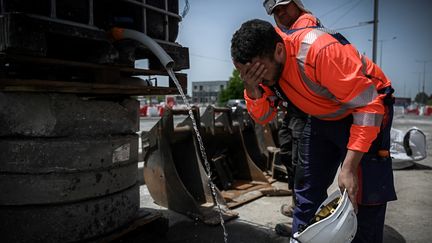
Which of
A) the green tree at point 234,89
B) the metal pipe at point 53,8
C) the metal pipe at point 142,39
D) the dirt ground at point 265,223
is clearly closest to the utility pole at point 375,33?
the dirt ground at point 265,223

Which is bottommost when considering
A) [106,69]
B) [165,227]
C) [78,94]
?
[165,227]

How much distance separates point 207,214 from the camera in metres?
3.61

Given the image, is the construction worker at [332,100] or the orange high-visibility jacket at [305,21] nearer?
the construction worker at [332,100]

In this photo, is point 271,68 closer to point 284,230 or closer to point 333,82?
point 333,82

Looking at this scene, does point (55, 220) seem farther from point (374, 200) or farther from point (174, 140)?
point (374, 200)

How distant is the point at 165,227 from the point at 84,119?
1.31 m

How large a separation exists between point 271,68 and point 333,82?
329 mm

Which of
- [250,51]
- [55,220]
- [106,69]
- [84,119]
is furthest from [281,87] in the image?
[55,220]

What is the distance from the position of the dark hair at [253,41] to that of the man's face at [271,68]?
26 mm

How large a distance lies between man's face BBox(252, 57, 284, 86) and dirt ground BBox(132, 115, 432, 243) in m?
1.79

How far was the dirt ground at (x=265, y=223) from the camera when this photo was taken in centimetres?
320

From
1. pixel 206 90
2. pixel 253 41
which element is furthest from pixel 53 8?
pixel 206 90

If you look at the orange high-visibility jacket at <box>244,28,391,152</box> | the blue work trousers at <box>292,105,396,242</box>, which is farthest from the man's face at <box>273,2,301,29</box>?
the orange high-visibility jacket at <box>244,28,391,152</box>

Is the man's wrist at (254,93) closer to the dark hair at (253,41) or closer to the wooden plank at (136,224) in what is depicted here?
the dark hair at (253,41)
